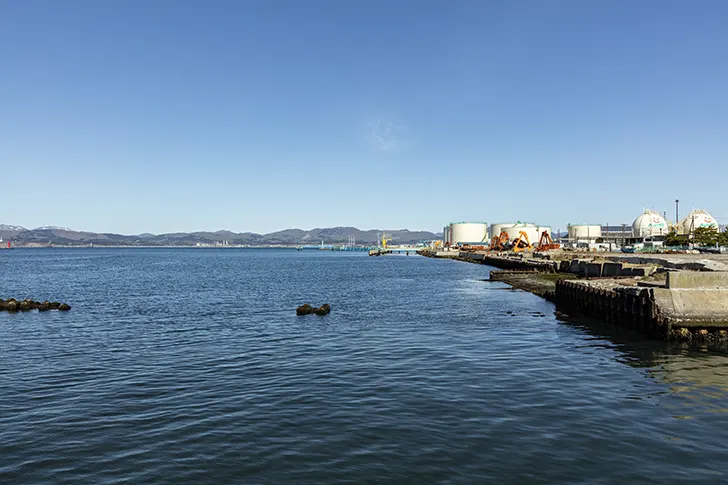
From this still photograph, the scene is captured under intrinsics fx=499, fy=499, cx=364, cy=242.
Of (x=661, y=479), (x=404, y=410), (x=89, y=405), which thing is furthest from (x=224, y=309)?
(x=661, y=479)

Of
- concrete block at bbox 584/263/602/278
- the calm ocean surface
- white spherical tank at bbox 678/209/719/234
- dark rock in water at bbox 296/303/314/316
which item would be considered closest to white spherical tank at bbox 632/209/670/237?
white spherical tank at bbox 678/209/719/234

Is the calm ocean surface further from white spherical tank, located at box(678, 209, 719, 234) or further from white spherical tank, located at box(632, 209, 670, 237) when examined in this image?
white spherical tank, located at box(632, 209, 670, 237)

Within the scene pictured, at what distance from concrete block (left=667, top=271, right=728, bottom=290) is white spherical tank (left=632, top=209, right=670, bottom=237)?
181 meters

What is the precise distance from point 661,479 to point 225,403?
1265 cm

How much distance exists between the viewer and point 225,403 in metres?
16.8

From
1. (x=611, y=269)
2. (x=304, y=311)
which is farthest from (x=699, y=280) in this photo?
(x=611, y=269)

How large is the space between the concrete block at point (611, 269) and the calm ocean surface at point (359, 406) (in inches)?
1106

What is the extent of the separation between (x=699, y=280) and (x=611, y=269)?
33.9 meters

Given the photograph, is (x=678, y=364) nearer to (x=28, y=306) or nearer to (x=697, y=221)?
(x=28, y=306)

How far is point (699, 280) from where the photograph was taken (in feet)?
93.0

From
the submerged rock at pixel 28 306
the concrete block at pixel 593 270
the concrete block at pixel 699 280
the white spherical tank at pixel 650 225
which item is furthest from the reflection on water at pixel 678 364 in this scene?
the white spherical tank at pixel 650 225

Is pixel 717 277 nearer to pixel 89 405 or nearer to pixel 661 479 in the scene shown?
pixel 661 479

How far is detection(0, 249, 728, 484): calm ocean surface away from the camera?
11.8 m

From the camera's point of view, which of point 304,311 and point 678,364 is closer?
point 678,364
